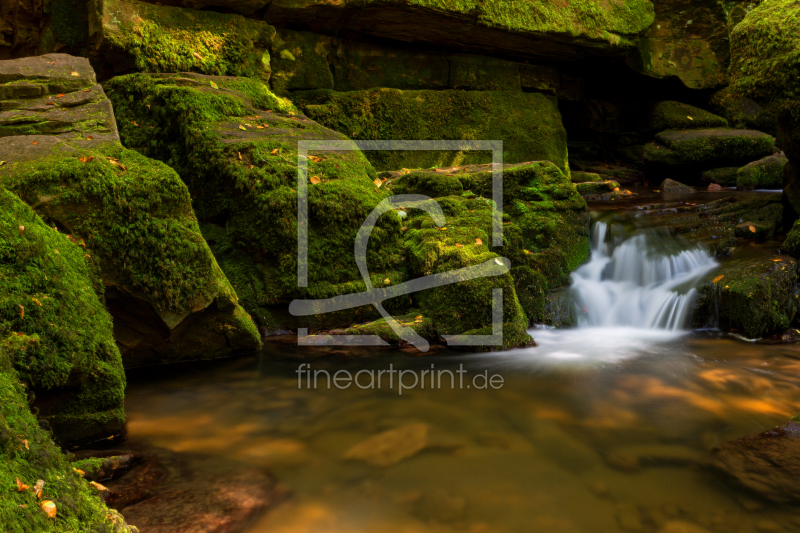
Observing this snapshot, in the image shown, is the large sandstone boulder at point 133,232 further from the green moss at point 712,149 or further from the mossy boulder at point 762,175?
the mossy boulder at point 762,175

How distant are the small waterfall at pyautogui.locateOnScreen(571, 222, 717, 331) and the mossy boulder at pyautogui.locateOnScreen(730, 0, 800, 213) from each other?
5.67 feet

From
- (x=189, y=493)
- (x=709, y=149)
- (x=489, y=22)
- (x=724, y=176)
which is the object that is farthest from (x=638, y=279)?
(x=709, y=149)

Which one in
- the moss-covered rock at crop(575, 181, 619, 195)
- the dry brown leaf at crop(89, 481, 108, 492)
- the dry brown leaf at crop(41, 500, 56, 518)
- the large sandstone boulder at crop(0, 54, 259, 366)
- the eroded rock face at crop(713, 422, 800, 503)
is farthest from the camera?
the moss-covered rock at crop(575, 181, 619, 195)

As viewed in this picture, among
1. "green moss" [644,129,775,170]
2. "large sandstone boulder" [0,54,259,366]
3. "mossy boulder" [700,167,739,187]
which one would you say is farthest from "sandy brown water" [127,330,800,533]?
"green moss" [644,129,775,170]

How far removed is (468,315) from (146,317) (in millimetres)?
2715

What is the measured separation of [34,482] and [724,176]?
12.6 m

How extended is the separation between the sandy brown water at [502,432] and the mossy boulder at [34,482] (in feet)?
2.49

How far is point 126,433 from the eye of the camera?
3191mm

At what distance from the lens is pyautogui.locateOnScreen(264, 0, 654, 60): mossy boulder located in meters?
8.05

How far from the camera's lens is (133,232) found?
3984 millimetres

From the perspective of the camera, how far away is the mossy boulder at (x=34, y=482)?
1547 mm

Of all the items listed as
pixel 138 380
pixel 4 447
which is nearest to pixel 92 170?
pixel 138 380

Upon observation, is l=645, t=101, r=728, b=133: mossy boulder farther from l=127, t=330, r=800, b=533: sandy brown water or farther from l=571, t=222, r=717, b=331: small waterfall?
l=127, t=330, r=800, b=533: sandy brown water

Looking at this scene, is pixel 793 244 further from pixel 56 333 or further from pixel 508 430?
pixel 56 333
